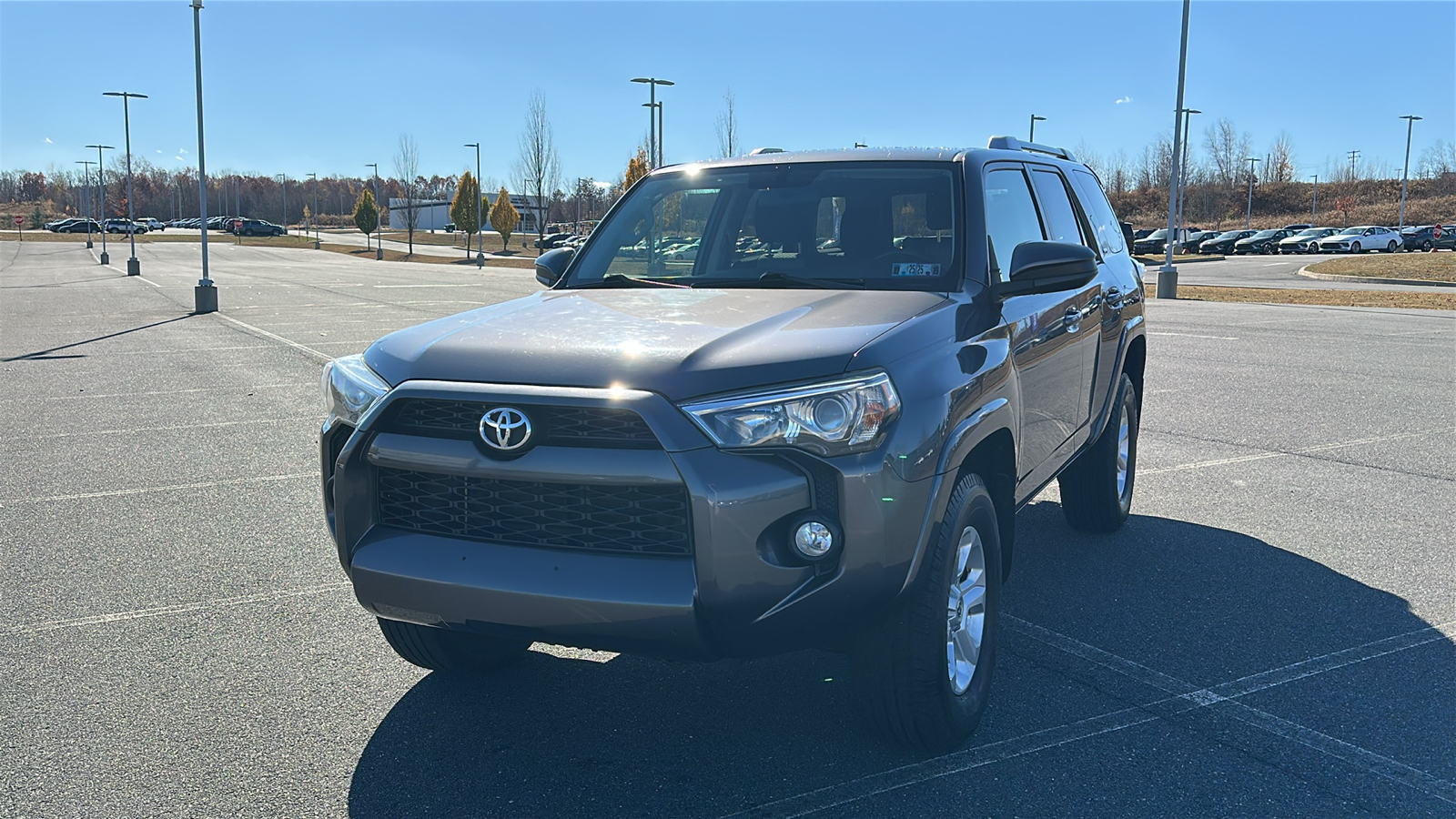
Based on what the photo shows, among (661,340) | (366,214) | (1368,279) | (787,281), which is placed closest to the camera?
(661,340)

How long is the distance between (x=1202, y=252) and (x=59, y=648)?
69.2 m

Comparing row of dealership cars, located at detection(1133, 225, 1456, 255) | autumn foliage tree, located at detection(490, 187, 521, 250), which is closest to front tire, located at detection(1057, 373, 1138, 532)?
row of dealership cars, located at detection(1133, 225, 1456, 255)

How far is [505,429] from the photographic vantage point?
3.05 metres

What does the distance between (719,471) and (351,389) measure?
128cm

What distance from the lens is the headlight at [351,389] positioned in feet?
11.3

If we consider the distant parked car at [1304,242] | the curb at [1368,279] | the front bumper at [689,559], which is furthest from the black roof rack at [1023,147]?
the distant parked car at [1304,242]

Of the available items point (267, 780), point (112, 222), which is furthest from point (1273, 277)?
point (112, 222)

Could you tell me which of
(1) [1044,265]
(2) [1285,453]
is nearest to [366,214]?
(2) [1285,453]

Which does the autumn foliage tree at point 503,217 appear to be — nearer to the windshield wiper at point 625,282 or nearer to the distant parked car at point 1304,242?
the distant parked car at point 1304,242

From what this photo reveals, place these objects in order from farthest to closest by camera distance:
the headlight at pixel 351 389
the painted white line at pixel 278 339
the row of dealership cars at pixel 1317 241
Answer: the row of dealership cars at pixel 1317 241, the painted white line at pixel 278 339, the headlight at pixel 351 389

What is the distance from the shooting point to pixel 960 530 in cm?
338

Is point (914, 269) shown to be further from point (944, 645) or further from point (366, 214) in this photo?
point (366, 214)

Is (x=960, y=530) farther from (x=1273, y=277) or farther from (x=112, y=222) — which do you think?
(x=112, y=222)

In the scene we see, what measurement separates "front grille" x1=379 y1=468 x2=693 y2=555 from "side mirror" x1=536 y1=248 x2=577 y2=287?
1.81 meters
